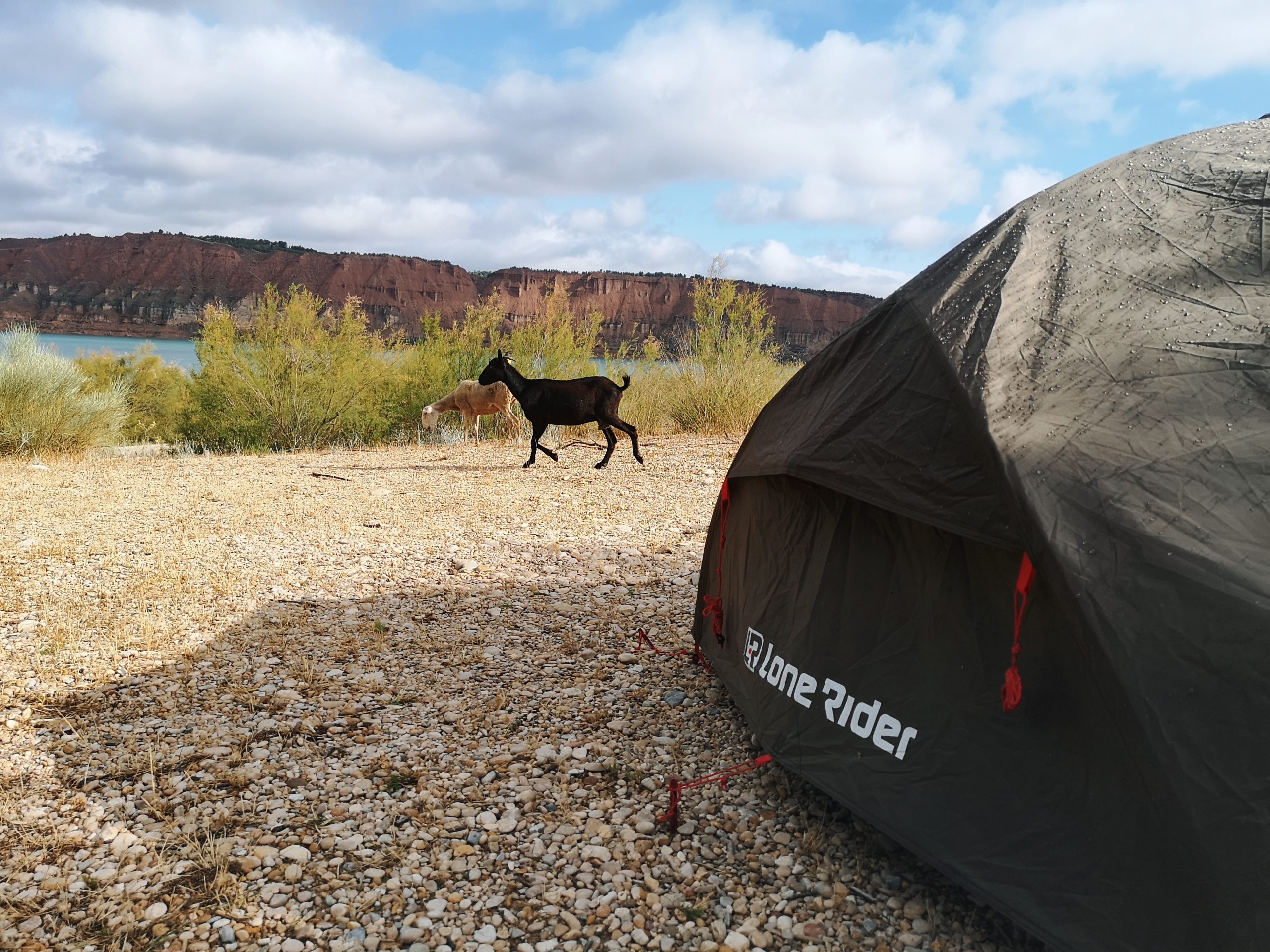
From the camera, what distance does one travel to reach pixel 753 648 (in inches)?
128

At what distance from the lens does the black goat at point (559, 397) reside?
9.98 metres

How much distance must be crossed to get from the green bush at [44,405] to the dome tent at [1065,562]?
12683mm

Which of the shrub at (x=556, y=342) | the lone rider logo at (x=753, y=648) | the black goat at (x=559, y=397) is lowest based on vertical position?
the lone rider logo at (x=753, y=648)

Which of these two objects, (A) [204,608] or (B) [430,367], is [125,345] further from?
(A) [204,608]

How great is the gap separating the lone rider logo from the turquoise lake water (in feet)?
73.2

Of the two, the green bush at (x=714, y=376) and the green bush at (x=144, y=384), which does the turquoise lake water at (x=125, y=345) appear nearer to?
the green bush at (x=144, y=384)

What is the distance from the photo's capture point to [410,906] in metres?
2.44

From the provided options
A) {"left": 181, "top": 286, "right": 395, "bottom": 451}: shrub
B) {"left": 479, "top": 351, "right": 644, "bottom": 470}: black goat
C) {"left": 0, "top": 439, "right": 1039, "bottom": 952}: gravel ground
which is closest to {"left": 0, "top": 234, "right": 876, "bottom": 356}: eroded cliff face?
{"left": 181, "top": 286, "right": 395, "bottom": 451}: shrub

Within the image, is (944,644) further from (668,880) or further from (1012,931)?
(668,880)

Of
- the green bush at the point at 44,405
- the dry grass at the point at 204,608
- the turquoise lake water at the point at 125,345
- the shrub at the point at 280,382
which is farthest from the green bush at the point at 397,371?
the turquoise lake water at the point at 125,345

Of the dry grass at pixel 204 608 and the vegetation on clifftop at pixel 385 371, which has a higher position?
the vegetation on clifftop at pixel 385 371

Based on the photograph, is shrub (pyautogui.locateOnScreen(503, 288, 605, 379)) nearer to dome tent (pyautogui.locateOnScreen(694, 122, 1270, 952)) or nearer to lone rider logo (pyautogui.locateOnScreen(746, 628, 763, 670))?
lone rider logo (pyautogui.locateOnScreen(746, 628, 763, 670))

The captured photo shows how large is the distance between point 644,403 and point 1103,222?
12.4 meters

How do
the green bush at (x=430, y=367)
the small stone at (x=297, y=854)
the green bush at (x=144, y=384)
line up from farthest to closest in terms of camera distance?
the green bush at (x=144, y=384) < the green bush at (x=430, y=367) < the small stone at (x=297, y=854)
